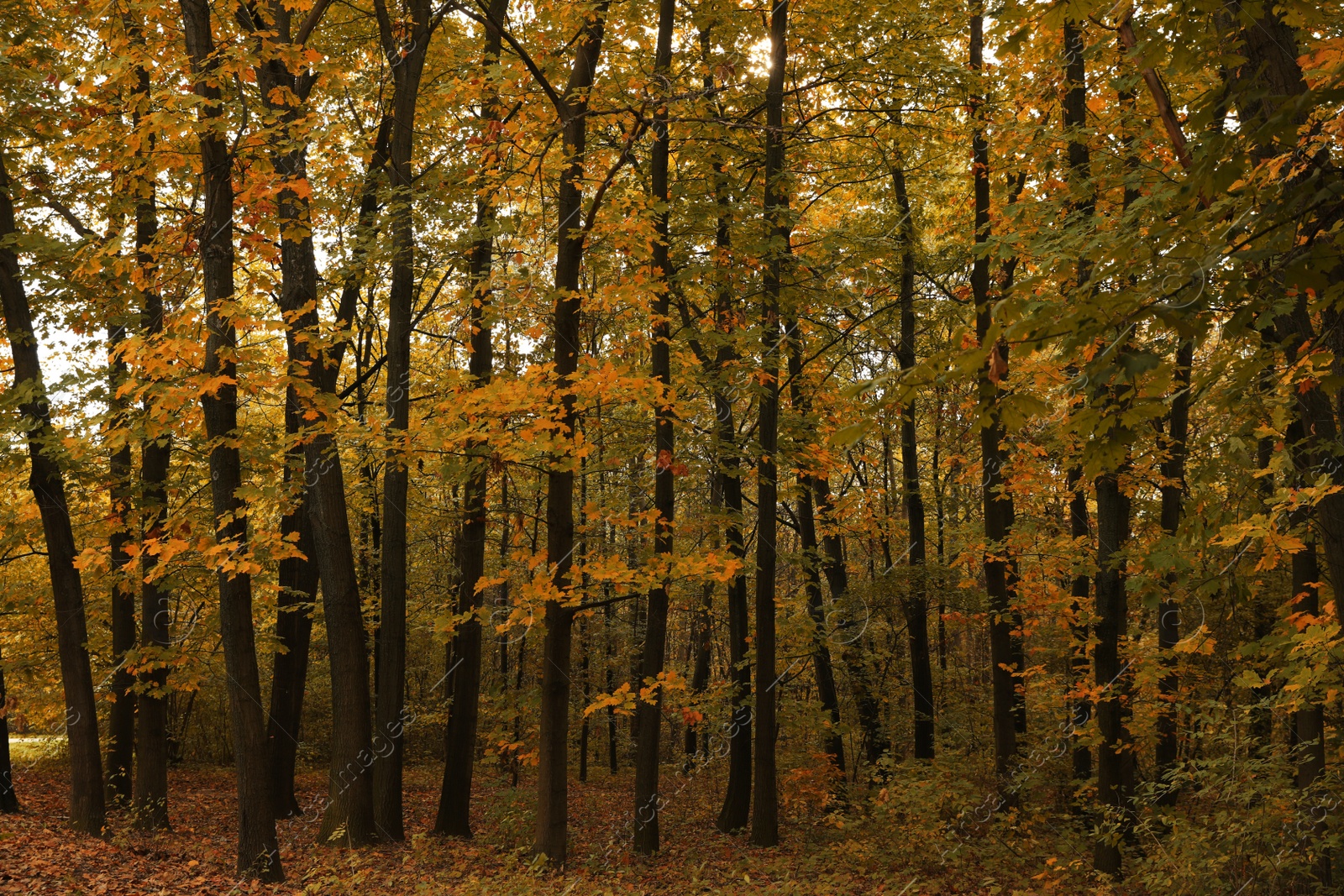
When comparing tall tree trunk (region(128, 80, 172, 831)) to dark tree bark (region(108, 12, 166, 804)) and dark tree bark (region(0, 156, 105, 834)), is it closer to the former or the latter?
dark tree bark (region(108, 12, 166, 804))

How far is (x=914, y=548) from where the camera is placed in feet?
50.8

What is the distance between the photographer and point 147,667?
900 centimetres

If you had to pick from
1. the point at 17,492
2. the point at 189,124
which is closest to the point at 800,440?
the point at 189,124

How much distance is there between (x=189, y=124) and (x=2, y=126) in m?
6.33

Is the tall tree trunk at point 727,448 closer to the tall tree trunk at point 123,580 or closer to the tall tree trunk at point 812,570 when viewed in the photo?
the tall tree trunk at point 812,570

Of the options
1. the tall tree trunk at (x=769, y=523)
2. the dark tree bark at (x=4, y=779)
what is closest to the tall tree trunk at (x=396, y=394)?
the tall tree trunk at (x=769, y=523)

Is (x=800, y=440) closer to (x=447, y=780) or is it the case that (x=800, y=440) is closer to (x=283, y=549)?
(x=447, y=780)

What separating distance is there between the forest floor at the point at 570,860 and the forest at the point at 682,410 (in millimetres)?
103

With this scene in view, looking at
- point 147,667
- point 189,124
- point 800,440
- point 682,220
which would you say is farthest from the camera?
point 800,440

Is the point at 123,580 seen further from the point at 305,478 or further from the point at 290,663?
the point at 290,663

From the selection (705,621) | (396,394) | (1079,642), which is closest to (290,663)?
(396,394)

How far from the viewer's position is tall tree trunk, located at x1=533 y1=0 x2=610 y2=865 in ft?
25.5

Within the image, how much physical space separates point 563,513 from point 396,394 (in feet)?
9.61

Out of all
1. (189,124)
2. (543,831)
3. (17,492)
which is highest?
(189,124)
